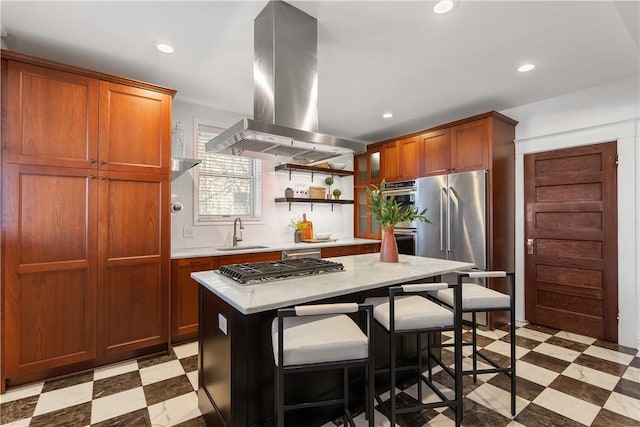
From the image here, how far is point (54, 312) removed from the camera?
2.33 m

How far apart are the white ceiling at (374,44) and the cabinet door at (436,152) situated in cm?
57

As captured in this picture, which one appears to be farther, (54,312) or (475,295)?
(54,312)

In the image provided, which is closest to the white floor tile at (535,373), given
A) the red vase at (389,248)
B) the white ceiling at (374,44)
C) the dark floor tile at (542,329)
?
the dark floor tile at (542,329)

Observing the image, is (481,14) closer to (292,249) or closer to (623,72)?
(623,72)

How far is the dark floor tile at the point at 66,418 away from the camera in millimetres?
1872

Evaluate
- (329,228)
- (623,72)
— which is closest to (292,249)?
(329,228)

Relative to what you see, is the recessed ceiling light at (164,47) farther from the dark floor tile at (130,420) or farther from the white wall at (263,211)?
the dark floor tile at (130,420)

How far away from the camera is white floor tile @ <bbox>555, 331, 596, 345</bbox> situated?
310cm

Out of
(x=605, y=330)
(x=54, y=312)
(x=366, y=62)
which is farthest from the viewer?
(x=605, y=330)

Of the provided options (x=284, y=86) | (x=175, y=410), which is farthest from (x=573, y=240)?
(x=175, y=410)

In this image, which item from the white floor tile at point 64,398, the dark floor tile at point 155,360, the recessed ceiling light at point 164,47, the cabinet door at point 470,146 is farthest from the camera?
the cabinet door at point 470,146

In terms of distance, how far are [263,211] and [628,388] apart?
13.0 ft

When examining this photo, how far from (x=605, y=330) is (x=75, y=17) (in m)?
5.42

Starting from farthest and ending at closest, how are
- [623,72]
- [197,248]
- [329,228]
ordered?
[329,228]
[197,248]
[623,72]
